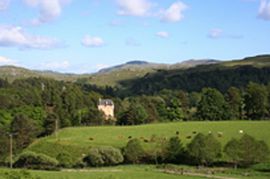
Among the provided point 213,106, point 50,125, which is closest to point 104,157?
point 50,125

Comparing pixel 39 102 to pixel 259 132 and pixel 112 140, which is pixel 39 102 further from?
pixel 259 132

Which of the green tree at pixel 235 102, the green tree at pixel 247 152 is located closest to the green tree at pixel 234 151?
the green tree at pixel 247 152

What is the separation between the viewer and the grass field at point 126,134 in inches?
3752

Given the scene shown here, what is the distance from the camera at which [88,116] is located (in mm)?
143000

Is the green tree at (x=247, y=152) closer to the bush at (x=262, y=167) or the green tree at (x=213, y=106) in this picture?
the bush at (x=262, y=167)

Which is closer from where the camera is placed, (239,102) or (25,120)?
(25,120)

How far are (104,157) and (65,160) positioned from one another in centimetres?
630

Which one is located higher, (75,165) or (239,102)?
(239,102)

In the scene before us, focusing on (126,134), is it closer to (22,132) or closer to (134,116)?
(22,132)

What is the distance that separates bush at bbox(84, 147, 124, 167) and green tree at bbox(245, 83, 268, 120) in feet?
205

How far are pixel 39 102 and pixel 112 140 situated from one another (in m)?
72.4

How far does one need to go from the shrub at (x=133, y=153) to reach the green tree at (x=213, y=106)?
56.9 meters

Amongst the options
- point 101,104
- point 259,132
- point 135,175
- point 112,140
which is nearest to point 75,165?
point 112,140

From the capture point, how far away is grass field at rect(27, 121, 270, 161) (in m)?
95.3
